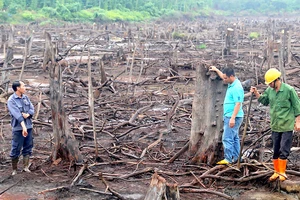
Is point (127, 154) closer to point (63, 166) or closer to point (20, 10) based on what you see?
point (63, 166)

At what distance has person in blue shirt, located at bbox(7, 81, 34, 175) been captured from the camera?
7248mm

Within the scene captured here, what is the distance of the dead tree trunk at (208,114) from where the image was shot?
750 cm

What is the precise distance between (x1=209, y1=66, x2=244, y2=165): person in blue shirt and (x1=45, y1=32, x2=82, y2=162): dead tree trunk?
2.52 metres

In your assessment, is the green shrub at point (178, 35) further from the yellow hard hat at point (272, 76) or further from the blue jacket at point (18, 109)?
the yellow hard hat at point (272, 76)

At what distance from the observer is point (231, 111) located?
7238 millimetres

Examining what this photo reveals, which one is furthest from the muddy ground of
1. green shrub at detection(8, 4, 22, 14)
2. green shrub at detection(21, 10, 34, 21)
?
green shrub at detection(8, 4, 22, 14)

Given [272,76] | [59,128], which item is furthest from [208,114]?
[59,128]

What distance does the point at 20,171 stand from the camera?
768cm

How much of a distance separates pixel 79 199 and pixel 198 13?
73608 mm

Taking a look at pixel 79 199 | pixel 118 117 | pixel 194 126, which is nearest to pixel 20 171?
pixel 79 199

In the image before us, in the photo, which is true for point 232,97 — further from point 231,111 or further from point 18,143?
point 18,143

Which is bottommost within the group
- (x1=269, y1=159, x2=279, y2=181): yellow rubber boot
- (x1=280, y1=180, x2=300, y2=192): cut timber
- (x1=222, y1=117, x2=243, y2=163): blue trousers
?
(x1=280, y1=180, x2=300, y2=192): cut timber

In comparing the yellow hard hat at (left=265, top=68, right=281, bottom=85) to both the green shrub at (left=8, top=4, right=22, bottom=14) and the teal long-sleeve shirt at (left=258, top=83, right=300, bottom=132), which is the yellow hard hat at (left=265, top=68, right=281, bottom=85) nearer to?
the teal long-sleeve shirt at (left=258, top=83, right=300, bottom=132)

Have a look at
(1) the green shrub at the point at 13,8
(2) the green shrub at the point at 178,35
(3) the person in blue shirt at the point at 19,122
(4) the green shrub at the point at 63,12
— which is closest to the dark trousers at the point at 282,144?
(3) the person in blue shirt at the point at 19,122
